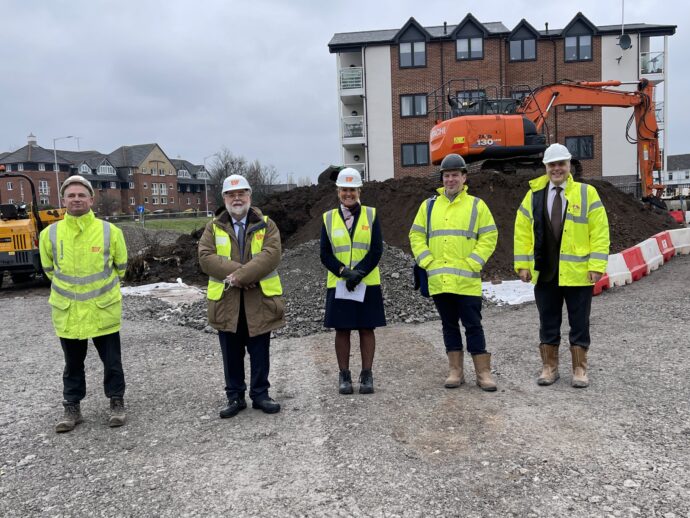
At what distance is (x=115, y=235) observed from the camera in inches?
200

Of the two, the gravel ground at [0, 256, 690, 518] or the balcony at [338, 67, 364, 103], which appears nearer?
the gravel ground at [0, 256, 690, 518]

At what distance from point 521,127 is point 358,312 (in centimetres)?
1177

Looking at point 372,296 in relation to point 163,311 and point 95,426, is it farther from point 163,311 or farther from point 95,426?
point 163,311

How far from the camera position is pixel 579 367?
5484mm

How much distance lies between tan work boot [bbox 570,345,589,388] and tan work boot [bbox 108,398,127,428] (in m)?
4.07

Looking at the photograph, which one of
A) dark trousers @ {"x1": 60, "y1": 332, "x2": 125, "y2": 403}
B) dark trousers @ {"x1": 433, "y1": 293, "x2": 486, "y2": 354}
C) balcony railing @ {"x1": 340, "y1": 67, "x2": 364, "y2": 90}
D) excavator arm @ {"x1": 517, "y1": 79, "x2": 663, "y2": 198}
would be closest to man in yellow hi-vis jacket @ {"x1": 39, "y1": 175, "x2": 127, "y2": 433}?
dark trousers @ {"x1": 60, "y1": 332, "x2": 125, "y2": 403}

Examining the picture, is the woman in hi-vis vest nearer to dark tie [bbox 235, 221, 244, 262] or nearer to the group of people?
the group of people

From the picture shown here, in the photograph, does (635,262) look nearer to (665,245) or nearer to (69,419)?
(665,245)

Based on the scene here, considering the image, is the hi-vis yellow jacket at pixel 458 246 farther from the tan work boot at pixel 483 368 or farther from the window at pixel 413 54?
the window at pixel 413 54

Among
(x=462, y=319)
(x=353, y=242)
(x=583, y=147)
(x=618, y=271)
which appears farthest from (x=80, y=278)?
(x=583, y=147)

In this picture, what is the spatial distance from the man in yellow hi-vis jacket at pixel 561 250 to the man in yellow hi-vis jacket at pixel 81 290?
3.65 meters

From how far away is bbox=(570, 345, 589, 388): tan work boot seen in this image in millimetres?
5438

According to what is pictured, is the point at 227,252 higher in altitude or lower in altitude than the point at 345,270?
higher

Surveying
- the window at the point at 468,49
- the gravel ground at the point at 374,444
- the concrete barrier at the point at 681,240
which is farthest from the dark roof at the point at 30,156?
the gravel ground at the point at 374,444
